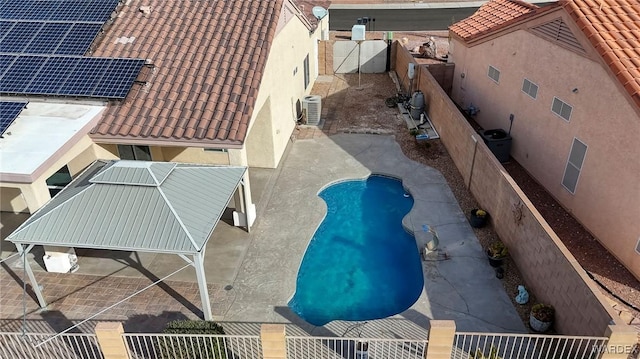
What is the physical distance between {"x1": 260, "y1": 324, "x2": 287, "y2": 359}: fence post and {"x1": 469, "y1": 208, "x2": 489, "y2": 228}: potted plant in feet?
27.4

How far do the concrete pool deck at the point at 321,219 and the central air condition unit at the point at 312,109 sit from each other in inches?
68.6

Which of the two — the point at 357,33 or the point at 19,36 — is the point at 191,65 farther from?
the point at 357,33

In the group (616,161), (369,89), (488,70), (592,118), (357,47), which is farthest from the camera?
(357,47)

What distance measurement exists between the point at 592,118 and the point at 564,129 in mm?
1496

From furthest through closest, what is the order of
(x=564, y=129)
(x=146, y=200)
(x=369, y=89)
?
(x=369, y=89), (x=564, y=129), (x=146, y=200)

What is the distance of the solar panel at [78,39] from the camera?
1598cm

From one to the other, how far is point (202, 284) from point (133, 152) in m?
6.54

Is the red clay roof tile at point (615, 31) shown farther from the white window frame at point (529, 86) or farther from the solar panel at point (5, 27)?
the solar panel at point (5, 27)

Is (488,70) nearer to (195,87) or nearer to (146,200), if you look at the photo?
(195,87)

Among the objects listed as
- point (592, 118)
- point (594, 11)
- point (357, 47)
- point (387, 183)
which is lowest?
point (387, 183)

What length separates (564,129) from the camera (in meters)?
15.6

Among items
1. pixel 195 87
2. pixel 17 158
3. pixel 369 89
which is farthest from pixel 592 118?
pixel 17 158

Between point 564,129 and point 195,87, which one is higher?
point 195,87

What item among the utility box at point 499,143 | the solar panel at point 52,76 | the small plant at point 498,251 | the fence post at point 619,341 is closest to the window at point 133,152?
the solar panel at point 52,76
